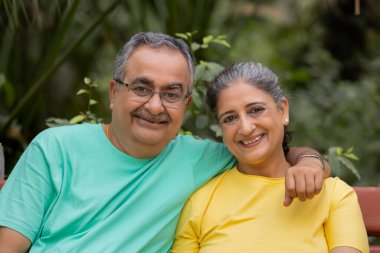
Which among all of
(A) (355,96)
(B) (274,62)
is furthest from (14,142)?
(B) (274,62)

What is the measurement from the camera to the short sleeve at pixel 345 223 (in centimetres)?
268

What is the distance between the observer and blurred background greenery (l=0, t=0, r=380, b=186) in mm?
4621

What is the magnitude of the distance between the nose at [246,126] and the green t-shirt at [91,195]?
0.91 ft

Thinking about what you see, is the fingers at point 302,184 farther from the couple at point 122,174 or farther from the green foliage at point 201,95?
the green foliage at point 201,95

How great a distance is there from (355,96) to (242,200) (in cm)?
432

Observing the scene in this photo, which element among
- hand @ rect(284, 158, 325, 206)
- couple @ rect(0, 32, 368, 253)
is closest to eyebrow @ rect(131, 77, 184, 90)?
couple @ rect(0, 32, 368, 253)

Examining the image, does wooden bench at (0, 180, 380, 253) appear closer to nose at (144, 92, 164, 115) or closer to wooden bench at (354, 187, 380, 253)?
wooden bench at (354, 187, 380, 253)

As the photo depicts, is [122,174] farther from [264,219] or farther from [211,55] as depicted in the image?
[211,55]

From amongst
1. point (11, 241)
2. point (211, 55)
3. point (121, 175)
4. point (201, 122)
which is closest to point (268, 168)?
Answer: point (121, 175)

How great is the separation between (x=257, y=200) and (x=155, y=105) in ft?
1.74

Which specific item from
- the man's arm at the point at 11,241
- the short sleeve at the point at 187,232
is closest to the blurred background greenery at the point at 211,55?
the short sleeve at the point at 187,232

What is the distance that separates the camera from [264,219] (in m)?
2.80

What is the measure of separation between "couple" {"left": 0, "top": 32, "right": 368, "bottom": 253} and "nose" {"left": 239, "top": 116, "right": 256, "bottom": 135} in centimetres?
22

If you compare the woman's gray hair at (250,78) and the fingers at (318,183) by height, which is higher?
the woman's gray hair at (250,78)
